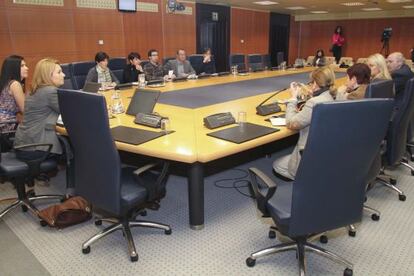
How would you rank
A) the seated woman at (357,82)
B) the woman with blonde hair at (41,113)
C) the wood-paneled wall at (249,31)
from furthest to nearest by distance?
1. the wood-paneled wall at (249,31)
2. the seated woman at (357,82)
3. the woman with blonde hair at (41,113)

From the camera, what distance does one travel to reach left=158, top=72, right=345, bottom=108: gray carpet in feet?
10.8

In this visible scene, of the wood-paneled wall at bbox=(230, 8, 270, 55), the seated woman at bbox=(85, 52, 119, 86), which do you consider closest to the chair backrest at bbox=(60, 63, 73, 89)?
the seated woman at bbox=(85, 52, 119, 86)

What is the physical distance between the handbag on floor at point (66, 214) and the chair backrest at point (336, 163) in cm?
148

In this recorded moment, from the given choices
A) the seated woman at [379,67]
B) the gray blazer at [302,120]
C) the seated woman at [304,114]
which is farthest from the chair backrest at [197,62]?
the gray blazer at [302,120]

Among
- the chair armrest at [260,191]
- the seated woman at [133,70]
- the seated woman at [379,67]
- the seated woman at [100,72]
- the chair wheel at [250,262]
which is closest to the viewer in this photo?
the chair armrest at [260,191]

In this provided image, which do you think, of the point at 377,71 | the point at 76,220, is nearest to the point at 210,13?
the point at 377,71

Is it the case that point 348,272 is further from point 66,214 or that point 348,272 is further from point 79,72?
point 79,72

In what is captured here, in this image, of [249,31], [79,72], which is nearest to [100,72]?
[79,72]

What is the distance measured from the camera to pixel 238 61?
6.56 m

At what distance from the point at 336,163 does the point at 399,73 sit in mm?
2710

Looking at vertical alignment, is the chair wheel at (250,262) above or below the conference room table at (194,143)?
below

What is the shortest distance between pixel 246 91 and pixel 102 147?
8.02 feet

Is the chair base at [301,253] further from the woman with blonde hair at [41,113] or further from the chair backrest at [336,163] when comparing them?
the woman with blonde hair at [41,113]

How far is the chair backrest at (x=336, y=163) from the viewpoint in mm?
1387
